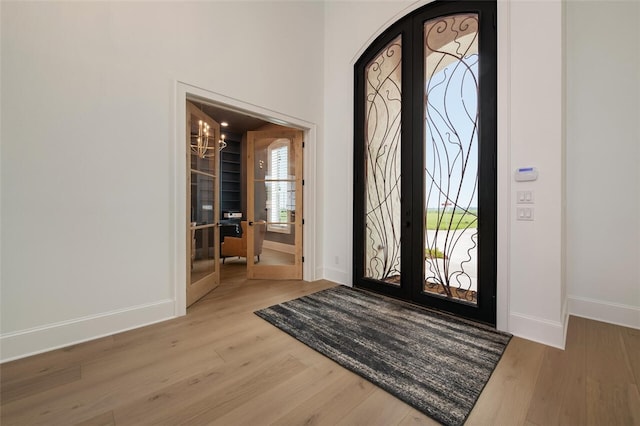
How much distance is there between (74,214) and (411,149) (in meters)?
3.21


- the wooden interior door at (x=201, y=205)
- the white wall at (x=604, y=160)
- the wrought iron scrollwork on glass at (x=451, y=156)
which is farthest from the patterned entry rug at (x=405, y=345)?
the white wall at (x=604, y=160)

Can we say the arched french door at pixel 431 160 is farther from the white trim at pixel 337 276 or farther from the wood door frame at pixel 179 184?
the wood door frame at pixel 179 184

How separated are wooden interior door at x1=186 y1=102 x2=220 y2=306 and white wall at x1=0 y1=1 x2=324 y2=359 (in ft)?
1.21

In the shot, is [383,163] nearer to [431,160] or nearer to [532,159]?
[431,160]

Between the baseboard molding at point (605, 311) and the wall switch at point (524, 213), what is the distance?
1.31 meters

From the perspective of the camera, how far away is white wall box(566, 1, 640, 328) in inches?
95.3

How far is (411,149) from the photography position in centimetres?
296

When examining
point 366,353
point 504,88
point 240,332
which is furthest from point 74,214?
point 504,88

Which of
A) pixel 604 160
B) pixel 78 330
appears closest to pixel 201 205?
pixel 78 330

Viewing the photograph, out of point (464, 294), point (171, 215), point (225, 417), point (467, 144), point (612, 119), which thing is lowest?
point (225, 417)

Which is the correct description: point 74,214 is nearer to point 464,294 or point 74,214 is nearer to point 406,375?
point 406,375

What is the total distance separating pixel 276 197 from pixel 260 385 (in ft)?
9.10

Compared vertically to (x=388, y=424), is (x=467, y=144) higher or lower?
higher

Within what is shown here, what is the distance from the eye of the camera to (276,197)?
4031mm
